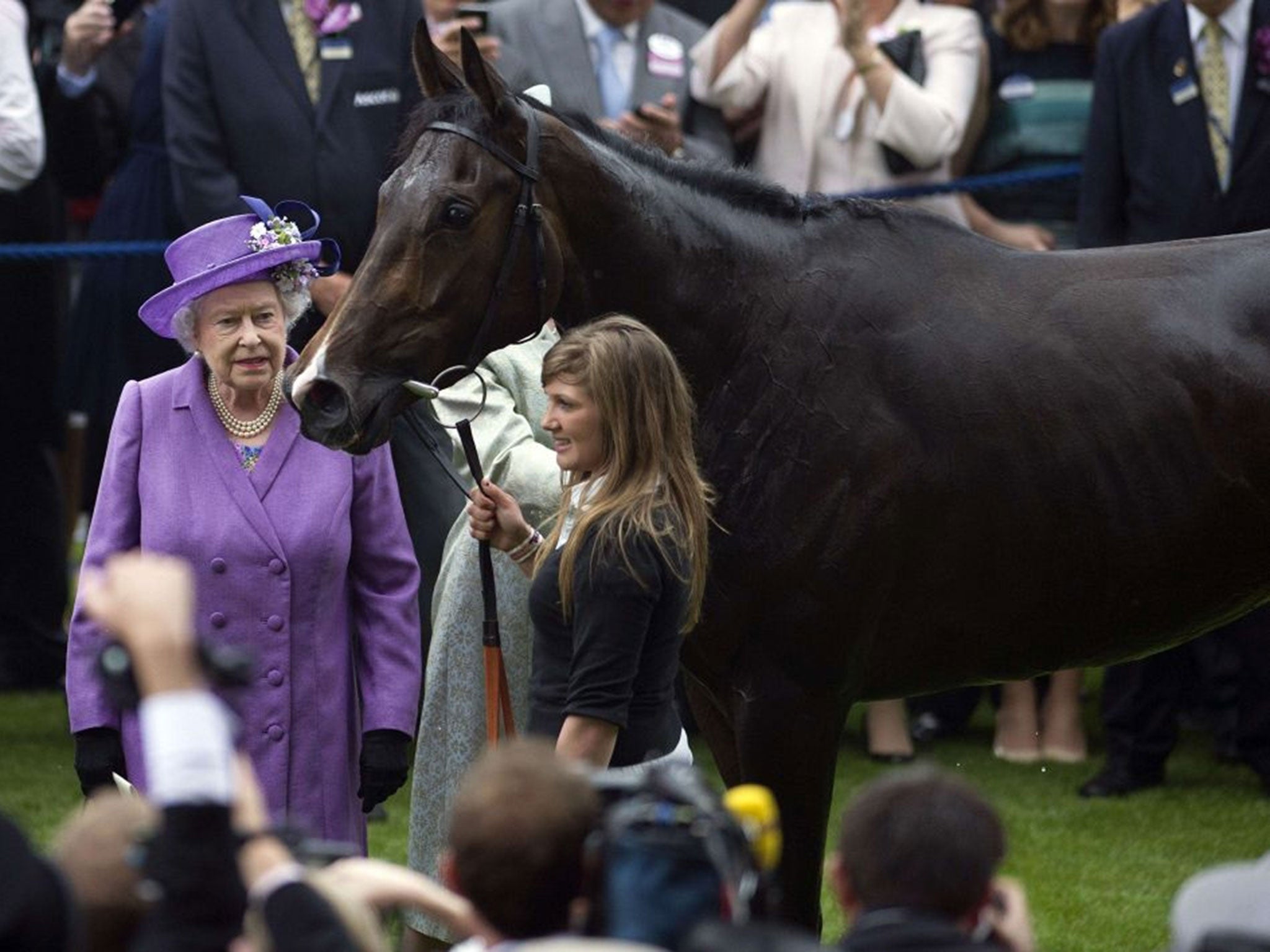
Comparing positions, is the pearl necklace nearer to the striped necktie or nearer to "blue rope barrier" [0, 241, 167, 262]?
"blue rope barrier" [0, 241, 167, 262]

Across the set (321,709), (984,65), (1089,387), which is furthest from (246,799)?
(984,65)

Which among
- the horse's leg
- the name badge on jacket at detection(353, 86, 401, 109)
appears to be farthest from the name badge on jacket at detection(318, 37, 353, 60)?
the horse's leg

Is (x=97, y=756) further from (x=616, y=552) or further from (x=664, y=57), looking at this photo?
(x=664, y=57)

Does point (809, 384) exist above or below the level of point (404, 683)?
above

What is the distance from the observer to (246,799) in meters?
3.21

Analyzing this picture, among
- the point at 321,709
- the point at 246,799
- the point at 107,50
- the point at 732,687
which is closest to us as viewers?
the point at 246,799

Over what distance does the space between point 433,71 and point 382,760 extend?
1.60 meters

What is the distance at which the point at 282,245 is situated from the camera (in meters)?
5.16

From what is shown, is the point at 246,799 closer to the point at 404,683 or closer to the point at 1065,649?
the point at 404,683

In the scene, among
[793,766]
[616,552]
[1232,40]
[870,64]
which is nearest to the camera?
[616,552]

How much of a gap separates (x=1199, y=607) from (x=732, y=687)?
1.28 metres

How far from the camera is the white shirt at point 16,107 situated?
8469 millimetres

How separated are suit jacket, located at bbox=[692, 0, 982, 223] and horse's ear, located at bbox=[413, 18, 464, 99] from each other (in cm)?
341

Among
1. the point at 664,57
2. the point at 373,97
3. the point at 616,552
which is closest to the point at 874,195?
the point at 664,57
